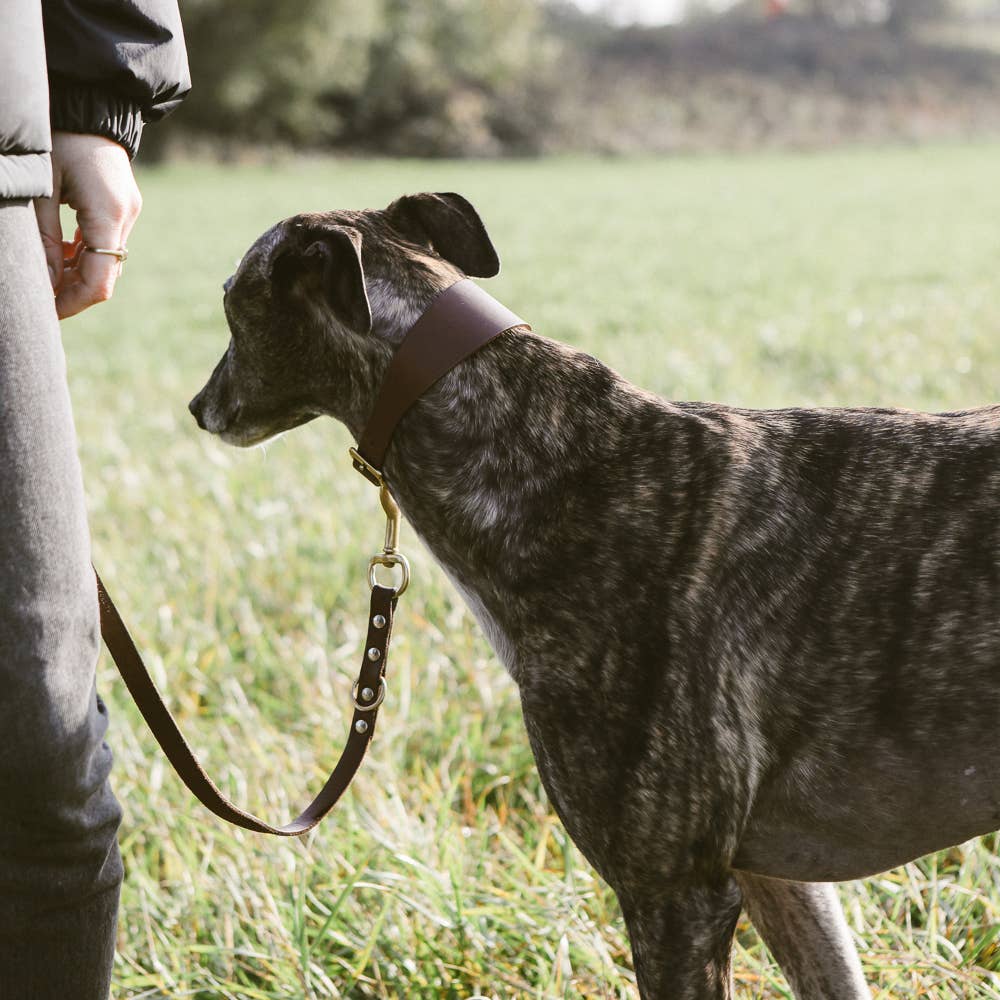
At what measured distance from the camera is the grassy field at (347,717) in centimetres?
280

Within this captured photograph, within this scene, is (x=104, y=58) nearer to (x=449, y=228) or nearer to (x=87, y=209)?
(x=87, y=209)

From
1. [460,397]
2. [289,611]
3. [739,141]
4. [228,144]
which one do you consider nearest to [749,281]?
[289,611]

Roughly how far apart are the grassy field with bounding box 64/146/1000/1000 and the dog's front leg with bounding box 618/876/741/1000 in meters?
0.58

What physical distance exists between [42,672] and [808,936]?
1.57m

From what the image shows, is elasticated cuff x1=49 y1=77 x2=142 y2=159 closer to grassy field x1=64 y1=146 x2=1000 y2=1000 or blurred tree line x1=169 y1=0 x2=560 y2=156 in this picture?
grassy field x1=64 y1=146 x2=1000 y2=1000

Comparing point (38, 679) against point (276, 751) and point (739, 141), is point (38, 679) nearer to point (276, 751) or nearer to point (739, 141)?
point (276, 751)

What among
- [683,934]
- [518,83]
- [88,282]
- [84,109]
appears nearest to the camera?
[683,934]

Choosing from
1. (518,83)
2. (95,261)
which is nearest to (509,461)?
(95,261)

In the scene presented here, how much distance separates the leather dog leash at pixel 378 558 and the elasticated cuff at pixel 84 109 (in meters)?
0.66

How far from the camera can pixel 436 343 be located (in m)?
2.37

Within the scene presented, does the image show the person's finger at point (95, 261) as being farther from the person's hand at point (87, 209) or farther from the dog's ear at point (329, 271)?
the dog's ear at point (329, 271)

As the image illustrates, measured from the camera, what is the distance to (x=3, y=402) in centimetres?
177

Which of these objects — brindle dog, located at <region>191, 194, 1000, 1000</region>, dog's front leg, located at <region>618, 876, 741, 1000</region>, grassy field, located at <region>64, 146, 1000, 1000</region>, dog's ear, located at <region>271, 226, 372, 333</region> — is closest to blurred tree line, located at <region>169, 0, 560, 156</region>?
grassy field, located at <region>64, 146, 1000, 1000</region>

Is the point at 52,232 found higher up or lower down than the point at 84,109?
lower down
